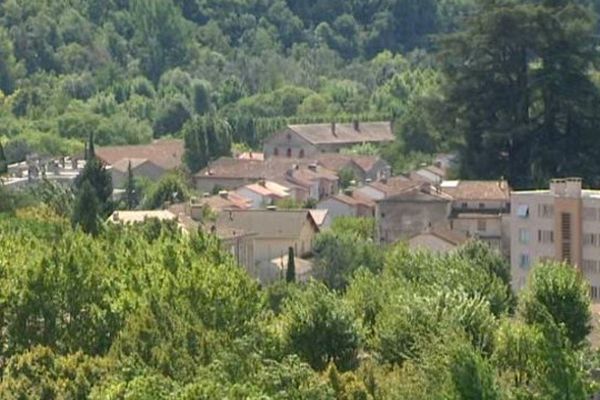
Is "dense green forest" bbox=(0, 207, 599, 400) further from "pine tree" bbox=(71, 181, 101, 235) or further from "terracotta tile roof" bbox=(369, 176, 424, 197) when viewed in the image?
"terracotta tile roof" bbox=(369, 176, 424, 197)

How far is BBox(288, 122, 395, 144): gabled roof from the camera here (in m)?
109

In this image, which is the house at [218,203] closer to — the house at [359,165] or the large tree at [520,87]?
the large tree at [520,87]

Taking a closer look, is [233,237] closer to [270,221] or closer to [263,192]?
[270,221]

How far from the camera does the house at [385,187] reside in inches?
2984

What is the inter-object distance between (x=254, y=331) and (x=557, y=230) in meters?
21.5

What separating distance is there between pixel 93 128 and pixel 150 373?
3333 inches

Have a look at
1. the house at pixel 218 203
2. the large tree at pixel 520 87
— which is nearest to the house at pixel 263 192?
the house at pixel 218 203

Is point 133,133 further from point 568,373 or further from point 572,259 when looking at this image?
point 568,373

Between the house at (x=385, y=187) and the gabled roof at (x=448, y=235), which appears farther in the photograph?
the house at (x=385, y=187)

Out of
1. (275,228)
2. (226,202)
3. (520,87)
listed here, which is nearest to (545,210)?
(275,228)

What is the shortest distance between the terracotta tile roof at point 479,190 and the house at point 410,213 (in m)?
0.44

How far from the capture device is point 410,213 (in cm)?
7100

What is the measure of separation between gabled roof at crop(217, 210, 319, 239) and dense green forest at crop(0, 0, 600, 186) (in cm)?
593

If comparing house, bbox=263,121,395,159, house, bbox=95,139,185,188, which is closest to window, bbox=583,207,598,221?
house, bbox=95,139,185,188
